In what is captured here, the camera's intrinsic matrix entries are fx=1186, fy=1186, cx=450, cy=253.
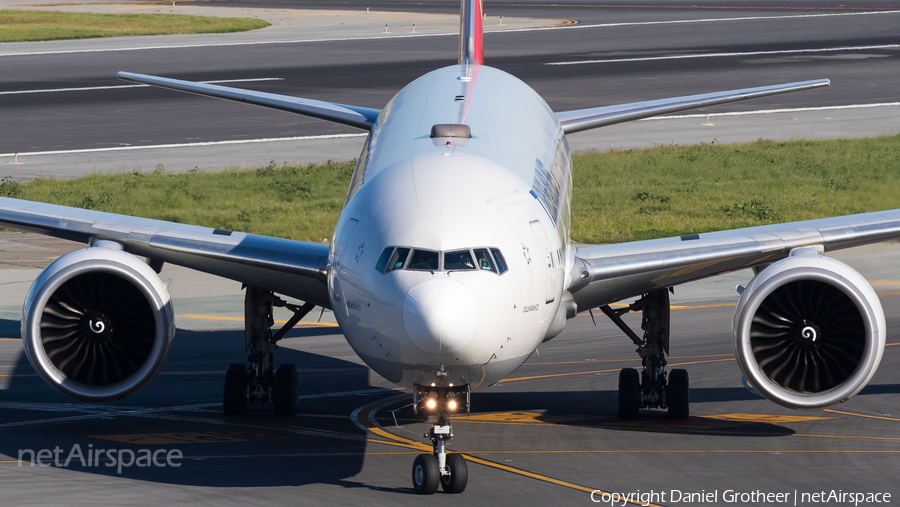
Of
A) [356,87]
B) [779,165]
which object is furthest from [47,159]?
[779,165]

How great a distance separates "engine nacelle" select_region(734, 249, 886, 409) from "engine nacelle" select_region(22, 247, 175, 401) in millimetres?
8087

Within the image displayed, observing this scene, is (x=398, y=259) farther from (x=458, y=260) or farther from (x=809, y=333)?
(x=809, y=333)

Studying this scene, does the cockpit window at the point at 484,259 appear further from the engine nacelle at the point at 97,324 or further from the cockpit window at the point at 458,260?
the engine nacelle at the point at 97,324

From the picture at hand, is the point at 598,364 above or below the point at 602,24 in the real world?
below

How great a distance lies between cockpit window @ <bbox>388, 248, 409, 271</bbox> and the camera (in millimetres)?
13289

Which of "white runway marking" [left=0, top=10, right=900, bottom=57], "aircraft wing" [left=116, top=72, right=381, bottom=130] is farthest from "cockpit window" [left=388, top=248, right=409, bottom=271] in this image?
"white runway marking" [left=0, top=10, right=900, bottom=57]

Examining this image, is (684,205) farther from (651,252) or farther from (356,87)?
(356,87)

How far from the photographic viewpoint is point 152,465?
54.5 ft

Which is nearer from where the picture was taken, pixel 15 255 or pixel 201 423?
pixel 201 423

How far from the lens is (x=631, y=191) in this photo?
39.2m

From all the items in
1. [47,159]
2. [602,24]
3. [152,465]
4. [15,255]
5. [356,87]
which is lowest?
[152,465]

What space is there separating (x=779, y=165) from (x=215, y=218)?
20037 mm

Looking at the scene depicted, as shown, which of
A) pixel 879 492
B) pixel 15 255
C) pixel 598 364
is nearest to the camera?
pixel 879 492
